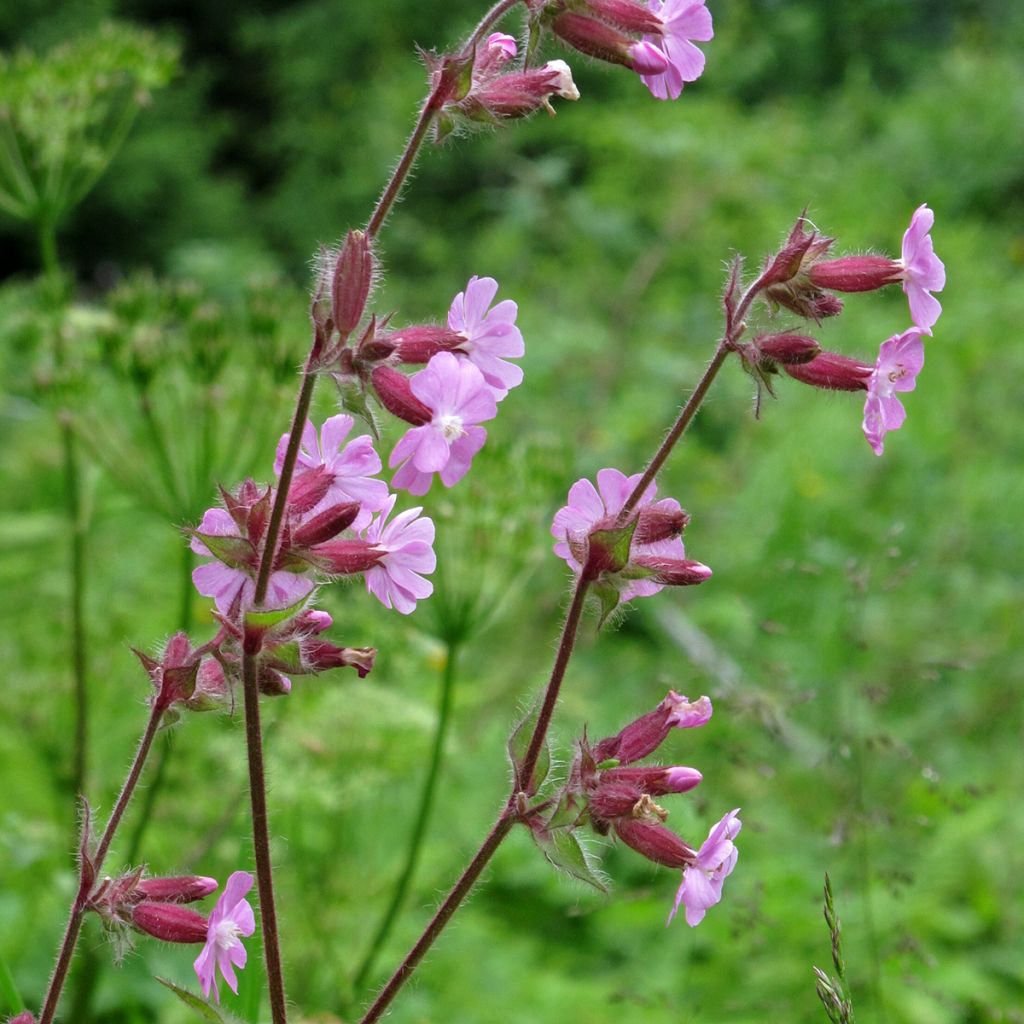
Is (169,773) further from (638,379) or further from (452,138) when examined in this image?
(638,379)

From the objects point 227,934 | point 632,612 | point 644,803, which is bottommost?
point 632,612

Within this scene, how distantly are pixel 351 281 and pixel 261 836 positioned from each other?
18.0 inches

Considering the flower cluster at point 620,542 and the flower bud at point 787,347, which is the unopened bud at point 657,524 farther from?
the flower bud at point 787,347

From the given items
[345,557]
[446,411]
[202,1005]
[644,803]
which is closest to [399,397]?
[446,411]

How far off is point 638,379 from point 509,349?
3.51 metres

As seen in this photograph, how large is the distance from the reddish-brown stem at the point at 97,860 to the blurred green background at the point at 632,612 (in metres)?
0.30

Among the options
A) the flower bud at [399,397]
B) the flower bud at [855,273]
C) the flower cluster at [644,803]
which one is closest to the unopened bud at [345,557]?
the flower bud at [399,397]

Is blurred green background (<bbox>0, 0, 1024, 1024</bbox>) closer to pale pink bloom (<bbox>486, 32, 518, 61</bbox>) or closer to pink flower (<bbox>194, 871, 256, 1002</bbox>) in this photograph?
pale pink bloom (<bbox>486, 32, 518, 61</bbox>)

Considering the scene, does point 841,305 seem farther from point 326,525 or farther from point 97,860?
point 97,860

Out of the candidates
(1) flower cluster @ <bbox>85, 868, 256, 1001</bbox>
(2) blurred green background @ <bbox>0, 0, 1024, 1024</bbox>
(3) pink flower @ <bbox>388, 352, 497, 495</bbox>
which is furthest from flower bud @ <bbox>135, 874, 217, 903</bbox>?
(3) pink flower @ <bbox>388, 352, 497, 495</bbox>

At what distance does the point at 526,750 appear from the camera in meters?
1.13

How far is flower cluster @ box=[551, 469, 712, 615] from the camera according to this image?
3.58 feet

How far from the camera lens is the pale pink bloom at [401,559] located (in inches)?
43.8

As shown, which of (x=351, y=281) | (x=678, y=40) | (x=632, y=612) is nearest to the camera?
(x=351, y=281)
